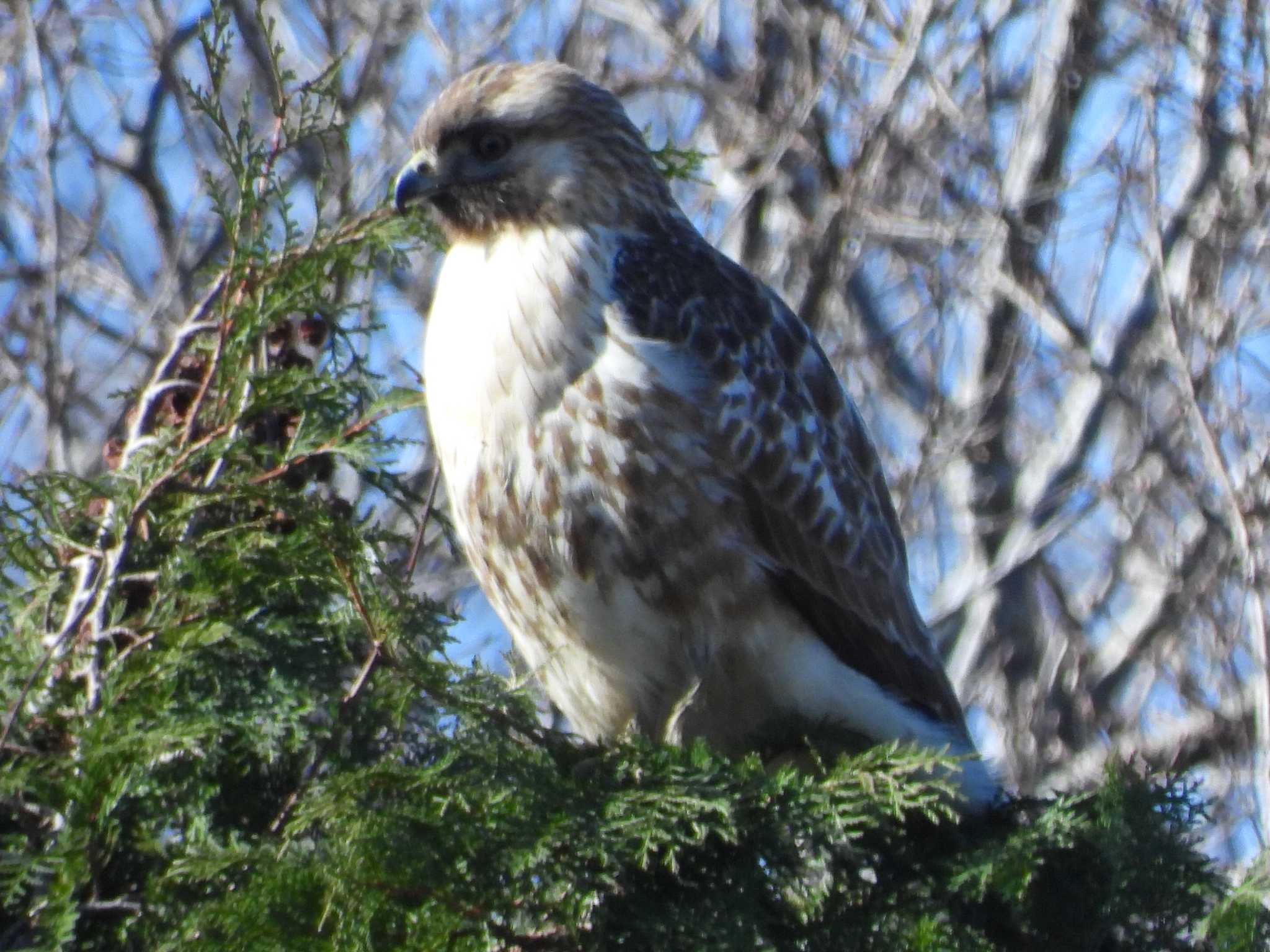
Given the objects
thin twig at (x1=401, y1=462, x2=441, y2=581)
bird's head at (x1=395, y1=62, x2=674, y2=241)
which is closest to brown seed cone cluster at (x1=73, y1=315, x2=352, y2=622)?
thin twig at (x1=401, y1=462, x2=441, y2=581)

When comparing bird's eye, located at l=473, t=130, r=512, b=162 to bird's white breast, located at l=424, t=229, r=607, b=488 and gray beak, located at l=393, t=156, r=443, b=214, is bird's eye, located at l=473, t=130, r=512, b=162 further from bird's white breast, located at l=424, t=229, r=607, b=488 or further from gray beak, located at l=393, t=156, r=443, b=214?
bird's white breast, located at l=424, t=229, r=607, b=488

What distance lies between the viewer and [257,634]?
10.7 feet

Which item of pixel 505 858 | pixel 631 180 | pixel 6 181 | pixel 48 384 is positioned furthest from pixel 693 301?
pixel 6 181

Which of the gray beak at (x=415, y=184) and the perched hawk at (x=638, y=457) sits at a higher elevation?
the gray beak at (x=415, y=184)

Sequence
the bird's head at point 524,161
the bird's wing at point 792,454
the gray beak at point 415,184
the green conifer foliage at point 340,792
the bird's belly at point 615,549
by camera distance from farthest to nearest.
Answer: the bird's head at point 524,161
the gray beak at point 415,184
the bird's wing at point 792,454
the bird's belly at point 615,549
the green conifer foliage at point 340,792

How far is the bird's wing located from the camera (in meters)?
4.18

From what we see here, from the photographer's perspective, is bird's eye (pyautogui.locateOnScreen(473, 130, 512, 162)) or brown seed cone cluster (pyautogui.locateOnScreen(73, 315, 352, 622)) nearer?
brown seed cone cluster (pyautogui.locateOnScreen(73, 315, 352, 622))

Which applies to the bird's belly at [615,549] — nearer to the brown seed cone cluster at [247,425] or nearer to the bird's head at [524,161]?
the brown seed cone cluster at [247,425]

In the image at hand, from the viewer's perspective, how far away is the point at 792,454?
14.2 feet

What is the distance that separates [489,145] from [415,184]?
24cm

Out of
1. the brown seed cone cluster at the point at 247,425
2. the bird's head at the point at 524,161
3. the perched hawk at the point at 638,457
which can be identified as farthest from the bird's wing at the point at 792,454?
the brown seed cone cluster at the point at 247,425

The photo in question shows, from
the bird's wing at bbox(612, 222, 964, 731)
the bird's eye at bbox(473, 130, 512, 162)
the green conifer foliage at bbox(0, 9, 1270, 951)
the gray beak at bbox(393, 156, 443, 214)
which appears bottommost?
the green conifer foliage at bbox(0, 9, 1270, 951)

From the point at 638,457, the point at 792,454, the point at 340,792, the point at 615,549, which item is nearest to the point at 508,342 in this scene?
the point at 638,457

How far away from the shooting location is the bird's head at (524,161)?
447 centimetres
